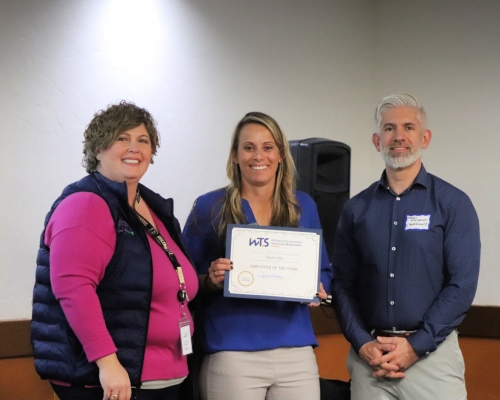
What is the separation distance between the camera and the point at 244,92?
4316mm

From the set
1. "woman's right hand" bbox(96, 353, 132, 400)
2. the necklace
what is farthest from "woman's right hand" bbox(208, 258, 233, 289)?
"woman's right hand" bbox(96, 353, 132, 400)

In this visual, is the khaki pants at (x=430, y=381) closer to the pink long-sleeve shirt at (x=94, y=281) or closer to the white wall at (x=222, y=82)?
the pink long-sleeve shirt at (x=94, y=281)

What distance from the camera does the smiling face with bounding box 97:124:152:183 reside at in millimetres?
2170

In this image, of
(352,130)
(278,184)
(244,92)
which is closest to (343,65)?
(352,130)

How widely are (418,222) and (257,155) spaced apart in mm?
655

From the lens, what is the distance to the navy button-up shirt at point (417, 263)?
233cm

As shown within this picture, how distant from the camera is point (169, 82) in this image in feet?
12.9

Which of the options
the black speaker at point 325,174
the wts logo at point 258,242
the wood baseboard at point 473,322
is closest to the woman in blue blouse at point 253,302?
the wts logo at point 258,242

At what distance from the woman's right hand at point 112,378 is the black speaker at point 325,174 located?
213 centimetres

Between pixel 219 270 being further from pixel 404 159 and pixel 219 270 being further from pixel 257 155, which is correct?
pixel 404 159

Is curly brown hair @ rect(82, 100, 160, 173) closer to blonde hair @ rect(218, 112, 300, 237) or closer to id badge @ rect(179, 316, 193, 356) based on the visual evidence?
blonde hair @ rect(218, 112, 300, 237)

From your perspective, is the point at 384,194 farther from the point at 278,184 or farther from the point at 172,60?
the point at 172,60

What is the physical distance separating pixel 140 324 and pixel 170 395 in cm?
32

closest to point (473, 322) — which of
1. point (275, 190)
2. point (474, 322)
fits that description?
point (474, 322)
